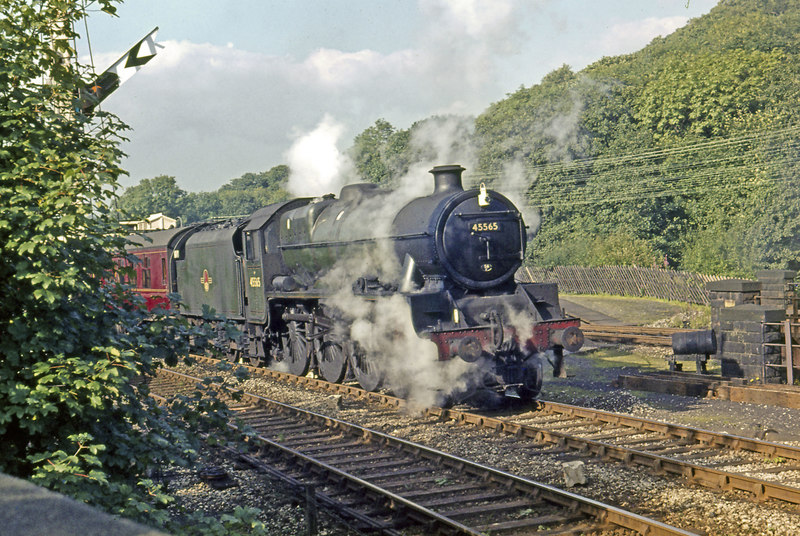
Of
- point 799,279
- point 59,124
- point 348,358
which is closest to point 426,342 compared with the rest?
point 348,358

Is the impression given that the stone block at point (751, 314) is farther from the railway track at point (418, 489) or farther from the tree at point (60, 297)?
the tree at point (60, 297)

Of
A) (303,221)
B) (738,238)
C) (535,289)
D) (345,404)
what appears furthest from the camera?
(738,238)

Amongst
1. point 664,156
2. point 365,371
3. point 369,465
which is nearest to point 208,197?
point 664,156

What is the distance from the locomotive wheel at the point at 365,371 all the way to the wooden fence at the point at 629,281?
19.6m

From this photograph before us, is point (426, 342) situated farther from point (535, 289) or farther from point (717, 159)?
point (717, 159)

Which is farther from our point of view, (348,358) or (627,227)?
(627,227)

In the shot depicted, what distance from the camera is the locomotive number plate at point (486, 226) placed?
11.5m

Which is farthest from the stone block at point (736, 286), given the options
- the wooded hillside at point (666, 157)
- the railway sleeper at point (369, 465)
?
the wooded hillside at point (666, 157)

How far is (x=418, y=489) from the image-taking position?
784cm

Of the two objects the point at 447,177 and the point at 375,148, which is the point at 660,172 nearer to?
the point at 375,148

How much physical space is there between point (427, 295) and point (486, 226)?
4.86 ft

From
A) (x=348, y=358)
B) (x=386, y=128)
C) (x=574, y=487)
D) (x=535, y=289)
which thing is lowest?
(x=574, y=487)

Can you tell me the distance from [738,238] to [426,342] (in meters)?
26.6

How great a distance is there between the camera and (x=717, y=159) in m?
39.0
